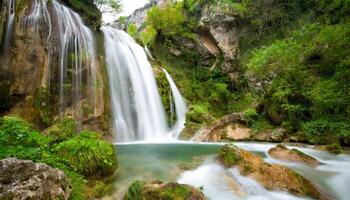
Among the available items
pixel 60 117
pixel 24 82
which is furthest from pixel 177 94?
pixel 24 82

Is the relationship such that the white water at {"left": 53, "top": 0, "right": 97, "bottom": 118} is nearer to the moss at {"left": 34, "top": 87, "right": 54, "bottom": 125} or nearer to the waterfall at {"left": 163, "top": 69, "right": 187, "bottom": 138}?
the moss at {"left": 34, "top": 87, "right": 54, "bottom": 125}

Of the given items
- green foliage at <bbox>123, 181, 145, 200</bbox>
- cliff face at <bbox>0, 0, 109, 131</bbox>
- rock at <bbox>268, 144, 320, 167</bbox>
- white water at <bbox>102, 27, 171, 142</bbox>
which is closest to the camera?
green foliage at <bbox>123, 181, 145, 200</bbox>

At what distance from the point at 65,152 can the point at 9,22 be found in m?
8.28

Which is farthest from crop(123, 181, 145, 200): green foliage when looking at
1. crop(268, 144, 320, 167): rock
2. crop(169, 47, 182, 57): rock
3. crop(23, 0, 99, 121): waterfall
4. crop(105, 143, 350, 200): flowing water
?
crop(169, 47, 182, 57): rock

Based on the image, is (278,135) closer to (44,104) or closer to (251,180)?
(251,180)

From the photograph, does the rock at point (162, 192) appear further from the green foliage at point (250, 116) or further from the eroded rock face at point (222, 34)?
the eroded rock face at point (222, 34)

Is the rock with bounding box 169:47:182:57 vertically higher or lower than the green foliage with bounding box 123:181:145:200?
higher

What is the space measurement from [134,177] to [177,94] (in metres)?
13.1

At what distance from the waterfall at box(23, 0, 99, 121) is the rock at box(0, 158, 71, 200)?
8.59 metres

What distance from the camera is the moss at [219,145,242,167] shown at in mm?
6441

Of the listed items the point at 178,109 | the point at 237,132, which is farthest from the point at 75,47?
the point at 237,132

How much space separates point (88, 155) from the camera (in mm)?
5512

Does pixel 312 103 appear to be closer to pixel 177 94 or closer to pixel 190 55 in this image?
pixel 177 94

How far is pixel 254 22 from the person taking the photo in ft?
74.3
